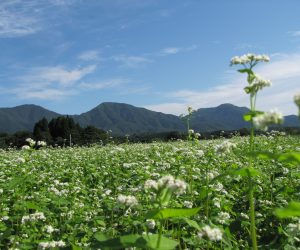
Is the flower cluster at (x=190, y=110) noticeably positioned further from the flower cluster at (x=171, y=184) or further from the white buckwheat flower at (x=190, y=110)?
the flower cluster at (x=171, y=184)

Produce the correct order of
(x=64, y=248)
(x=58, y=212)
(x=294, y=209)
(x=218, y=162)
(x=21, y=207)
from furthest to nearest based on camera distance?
(x=218, y=162) < (x=58, y=212) < (x=21, y=207) < (x=64, y=248) < (x=294, y=209)

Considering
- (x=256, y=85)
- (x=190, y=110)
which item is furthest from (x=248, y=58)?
(x=190, y=110)

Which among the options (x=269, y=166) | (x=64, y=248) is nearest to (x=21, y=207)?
(x=64, y=248)

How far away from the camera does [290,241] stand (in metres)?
4.81

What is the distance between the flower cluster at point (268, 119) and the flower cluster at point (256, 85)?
1314 millimetres

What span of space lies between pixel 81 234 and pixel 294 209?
3656 millimetres

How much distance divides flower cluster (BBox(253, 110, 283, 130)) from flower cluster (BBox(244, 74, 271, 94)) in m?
1.31

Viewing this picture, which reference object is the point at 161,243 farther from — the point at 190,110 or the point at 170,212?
the point at 190,110

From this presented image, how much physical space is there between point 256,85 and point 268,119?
4.54 feet

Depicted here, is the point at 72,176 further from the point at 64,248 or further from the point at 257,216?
the point at 64,248

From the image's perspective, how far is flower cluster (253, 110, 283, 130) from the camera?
290 cm

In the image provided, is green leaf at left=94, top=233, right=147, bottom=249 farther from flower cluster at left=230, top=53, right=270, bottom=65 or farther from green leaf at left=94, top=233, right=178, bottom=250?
flower cluster at left=230, top=53, right=270, bottom=65

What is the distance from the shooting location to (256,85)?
4.27 m

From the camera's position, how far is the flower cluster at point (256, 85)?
4.22 metres
